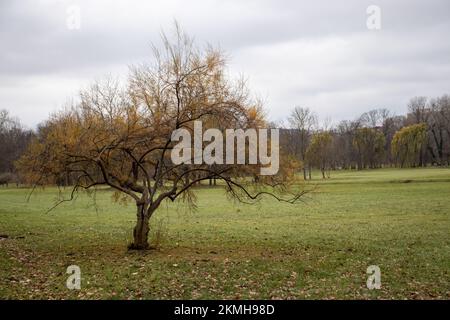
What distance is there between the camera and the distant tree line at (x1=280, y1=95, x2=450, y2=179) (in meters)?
86.2

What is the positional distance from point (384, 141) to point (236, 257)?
114577 millimetres

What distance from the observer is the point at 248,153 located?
46.7 ft

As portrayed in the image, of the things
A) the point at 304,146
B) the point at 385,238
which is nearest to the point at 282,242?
the point at 385,238

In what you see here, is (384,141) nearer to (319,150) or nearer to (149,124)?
(319,150)

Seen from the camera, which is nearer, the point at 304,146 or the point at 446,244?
the point at 446,244

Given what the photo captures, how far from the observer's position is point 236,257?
1510cm

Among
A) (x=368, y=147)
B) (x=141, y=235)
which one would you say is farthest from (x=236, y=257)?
(x=368, y=147)

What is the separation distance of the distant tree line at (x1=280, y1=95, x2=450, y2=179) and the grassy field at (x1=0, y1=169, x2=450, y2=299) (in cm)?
5865

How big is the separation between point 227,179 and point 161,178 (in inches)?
100

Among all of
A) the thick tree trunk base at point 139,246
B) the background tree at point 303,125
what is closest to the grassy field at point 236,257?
the thick tree trunk base at point 139,246

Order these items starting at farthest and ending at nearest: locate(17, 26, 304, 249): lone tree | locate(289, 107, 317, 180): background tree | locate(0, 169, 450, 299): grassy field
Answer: locate(289, 107, 317, 180): background tree
locate(17, 26, 304, 249): lone tree
locate(0, 169, 450, 299): grassy field

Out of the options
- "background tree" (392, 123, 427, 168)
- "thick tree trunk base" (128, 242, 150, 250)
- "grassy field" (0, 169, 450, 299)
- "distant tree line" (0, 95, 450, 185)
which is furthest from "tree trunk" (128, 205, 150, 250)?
"background tree" (392, 123, 427, 168)

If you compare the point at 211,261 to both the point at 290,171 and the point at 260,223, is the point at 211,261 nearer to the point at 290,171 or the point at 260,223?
the point at 290,171

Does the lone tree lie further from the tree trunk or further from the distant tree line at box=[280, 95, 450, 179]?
the distant tree line at box=[280, 95, 450, 179]
